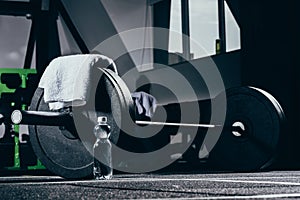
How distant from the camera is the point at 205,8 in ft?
20.1

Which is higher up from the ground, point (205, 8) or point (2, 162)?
point (205, 8)

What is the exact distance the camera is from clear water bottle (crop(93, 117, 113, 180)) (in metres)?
2.58

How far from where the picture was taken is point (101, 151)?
2.77 m

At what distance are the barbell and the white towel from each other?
0.17ft

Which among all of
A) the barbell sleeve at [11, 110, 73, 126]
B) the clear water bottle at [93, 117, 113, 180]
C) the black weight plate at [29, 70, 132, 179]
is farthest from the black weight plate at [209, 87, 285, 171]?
the barbell sleeve at [11, 110, 73, 126]

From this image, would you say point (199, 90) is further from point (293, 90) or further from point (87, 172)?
point (87, 172)

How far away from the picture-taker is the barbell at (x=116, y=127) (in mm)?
2555

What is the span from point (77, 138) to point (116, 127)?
1.03 ft

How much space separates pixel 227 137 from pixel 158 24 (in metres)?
3.21

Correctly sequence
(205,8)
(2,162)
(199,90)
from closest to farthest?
(2,162) → (199,90) → (205,8)

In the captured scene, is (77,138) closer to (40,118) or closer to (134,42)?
(40,118)

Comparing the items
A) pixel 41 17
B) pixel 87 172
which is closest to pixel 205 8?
pixel 41 17

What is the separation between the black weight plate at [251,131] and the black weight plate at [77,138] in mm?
1168

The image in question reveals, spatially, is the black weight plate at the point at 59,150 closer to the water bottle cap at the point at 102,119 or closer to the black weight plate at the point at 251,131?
the water bottle cap at the point at 102,119
